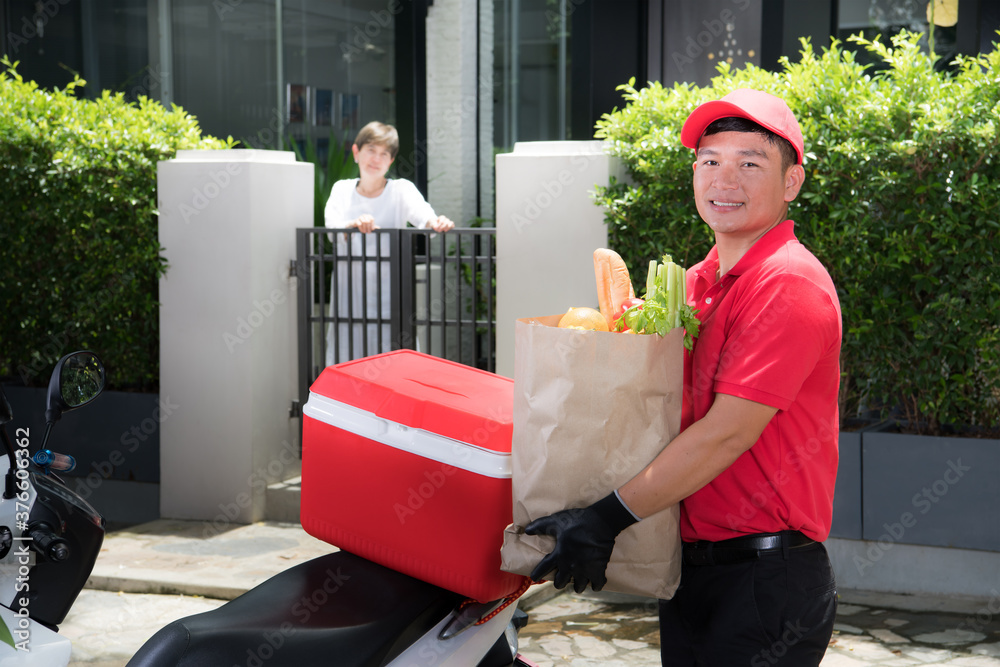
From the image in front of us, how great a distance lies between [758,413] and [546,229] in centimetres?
369

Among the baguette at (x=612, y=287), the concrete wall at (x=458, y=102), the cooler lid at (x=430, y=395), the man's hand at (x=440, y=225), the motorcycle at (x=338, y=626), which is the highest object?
the concrete wall at (x=458, y=102)

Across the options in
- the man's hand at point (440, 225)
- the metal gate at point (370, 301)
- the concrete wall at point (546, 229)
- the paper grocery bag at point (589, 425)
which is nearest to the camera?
the paper grocery bag at point (589, 425)

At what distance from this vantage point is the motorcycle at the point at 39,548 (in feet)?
6.91

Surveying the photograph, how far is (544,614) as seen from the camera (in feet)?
15.9

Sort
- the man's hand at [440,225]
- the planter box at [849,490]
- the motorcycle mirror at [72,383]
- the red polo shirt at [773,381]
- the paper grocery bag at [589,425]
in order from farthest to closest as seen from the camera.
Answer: the man's hand at [440,225] < the planter box at [849,490] < the motorcycle mirror at [72,383] < the red polo shirt at [773,381] < the paper grocery bag at [589,425]

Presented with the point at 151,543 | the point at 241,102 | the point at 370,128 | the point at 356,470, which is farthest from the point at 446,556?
the point at 241,102

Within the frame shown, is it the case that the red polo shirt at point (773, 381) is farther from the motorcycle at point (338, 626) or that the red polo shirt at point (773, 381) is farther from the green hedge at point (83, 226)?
the green hedge at point (83, 226)

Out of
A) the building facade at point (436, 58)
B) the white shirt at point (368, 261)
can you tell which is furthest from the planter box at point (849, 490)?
the building facade at point (436, 58)

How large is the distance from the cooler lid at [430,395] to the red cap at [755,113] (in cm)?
73

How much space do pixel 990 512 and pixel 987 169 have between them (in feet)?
5.23

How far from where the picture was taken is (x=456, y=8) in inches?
362

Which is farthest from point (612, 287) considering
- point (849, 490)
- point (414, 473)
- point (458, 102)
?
point (458, 102)

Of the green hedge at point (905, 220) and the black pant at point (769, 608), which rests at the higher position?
the green hedge at point (905, 220)

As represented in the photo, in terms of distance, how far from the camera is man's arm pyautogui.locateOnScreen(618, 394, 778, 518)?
1897 mm
